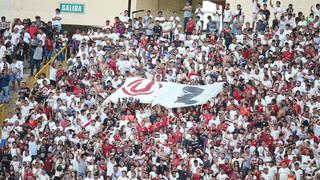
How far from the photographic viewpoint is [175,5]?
49562 mm

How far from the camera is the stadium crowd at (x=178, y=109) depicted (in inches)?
1220

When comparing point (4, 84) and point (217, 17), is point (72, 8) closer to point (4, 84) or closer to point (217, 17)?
point (217, 17)

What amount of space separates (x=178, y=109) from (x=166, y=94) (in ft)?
3.09

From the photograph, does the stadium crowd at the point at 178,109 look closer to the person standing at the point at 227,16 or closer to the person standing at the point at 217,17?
the person standing at the point at 227,16

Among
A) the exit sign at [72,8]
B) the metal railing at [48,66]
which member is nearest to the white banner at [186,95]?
the metal railing at [48,66]

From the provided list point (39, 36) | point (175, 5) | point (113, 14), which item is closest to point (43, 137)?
point (39, 36)

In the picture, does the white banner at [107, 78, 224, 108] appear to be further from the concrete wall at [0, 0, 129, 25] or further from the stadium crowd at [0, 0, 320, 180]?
the concrete wall at [0, 0, 129, 25]

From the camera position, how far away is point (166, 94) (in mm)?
34625

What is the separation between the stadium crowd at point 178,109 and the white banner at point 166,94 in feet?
0.76

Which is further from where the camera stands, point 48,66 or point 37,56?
point 48,66

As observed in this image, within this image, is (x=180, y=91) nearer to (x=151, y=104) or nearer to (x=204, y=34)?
(x=151, y=104)

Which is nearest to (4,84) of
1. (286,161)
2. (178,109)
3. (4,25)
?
(4,25)

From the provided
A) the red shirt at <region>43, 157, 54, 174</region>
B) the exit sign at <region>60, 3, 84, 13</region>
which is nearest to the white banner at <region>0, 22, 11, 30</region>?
the exit sign at <region>60, 3, 84, 13</region>

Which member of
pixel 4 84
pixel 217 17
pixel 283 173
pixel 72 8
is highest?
pixel 72 8
